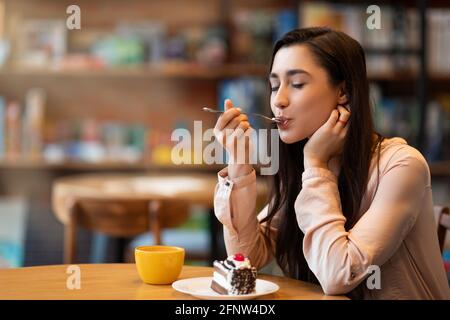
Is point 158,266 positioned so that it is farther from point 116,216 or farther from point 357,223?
point 116,216

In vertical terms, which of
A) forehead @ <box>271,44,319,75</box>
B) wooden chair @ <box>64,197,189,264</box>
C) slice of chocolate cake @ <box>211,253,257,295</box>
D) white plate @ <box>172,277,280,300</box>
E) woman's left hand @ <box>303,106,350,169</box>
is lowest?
wooden chair @ <box>64,197,189,264</box>

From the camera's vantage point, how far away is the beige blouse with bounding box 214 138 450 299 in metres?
1.23

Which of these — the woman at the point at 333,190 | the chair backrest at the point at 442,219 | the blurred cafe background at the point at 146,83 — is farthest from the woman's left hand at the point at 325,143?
the blurred cafe background at the point at 146,83

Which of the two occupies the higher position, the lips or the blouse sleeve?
the lips

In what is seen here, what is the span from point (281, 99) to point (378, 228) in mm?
304

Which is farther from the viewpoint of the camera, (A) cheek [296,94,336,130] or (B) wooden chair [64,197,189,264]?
(B) wooden chair [64,197,189,264]

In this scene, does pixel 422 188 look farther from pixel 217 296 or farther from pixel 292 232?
pixel 217 296

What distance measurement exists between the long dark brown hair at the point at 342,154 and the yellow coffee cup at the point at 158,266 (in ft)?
0.96

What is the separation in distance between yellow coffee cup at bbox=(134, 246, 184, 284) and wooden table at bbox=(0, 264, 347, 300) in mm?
14

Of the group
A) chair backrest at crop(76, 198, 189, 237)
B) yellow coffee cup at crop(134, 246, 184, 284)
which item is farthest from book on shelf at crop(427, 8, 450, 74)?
yellow coffee cup at crop(134, 246, 184, 284)

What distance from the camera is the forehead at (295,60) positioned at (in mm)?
1410

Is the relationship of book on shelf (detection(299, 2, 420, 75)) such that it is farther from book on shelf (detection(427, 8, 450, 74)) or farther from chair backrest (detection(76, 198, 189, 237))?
chair backrest (detection(76, 198, 189, 237))

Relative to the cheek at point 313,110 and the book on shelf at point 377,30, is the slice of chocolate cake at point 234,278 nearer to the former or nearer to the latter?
the cheek at point 313,110
